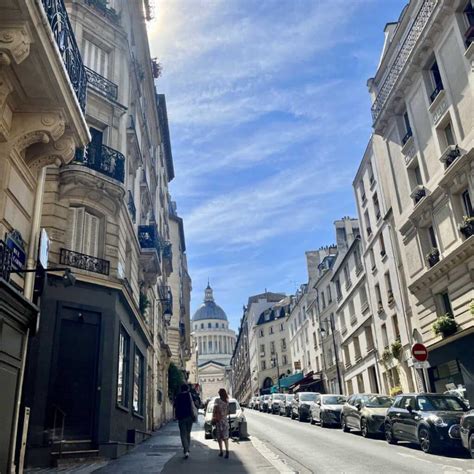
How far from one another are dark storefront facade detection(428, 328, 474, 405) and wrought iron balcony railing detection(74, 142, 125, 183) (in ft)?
42.4

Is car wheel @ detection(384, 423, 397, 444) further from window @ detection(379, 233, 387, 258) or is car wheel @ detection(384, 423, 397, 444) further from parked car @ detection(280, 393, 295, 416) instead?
parked car @ detection(280, 393, 295, 416)

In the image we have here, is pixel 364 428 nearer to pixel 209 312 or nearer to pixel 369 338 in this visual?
pixel 369 338

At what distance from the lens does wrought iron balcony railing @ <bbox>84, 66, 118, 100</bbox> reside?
1669 cm

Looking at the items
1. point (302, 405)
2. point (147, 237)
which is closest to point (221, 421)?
point (147, 237)

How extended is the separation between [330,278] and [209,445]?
2872cm

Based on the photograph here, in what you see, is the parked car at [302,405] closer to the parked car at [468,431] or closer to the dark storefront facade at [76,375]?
the dark storefront facade at [76,375]

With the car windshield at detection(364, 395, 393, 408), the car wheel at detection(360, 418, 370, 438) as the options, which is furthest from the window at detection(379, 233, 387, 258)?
the car wheel at detection(360, 418, 370, 438)

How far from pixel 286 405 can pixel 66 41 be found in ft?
98.6

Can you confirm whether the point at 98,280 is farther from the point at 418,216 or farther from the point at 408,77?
the point at 408,77

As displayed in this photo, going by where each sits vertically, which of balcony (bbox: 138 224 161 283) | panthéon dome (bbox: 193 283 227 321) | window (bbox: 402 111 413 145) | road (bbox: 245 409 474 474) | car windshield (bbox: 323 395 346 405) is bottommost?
road (bbox: 245 409 474 474)

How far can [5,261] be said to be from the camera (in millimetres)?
7254

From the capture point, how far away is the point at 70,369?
1309 centimetres

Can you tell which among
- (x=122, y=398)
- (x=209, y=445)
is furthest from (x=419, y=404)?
(x=122, y=398)

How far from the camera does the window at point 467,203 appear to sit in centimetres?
1879
